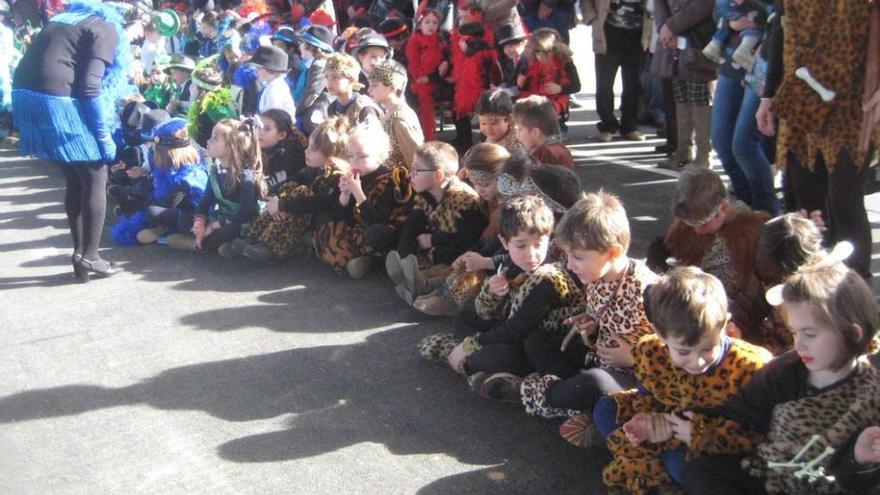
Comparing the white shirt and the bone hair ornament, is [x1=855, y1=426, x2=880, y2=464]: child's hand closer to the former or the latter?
the bone hair ornament

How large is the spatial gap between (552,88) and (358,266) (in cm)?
252

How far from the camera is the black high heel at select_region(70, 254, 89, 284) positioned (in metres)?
6.47

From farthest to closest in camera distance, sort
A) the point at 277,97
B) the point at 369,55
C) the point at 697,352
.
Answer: the point at 369,55, the point at 277,97, the point at 697,352

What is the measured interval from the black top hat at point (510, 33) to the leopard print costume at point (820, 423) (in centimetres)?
565

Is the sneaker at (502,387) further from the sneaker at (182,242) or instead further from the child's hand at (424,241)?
the sneaker at (182,242)

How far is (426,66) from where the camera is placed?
29.5ft

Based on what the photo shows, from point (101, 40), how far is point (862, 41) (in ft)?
13.6

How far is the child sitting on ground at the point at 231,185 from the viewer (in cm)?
676

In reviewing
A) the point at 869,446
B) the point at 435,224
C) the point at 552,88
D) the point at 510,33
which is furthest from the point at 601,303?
the point at 510,33

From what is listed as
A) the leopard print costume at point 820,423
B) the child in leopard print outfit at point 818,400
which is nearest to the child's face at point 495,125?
the child in leopard print outfit at point 818,400

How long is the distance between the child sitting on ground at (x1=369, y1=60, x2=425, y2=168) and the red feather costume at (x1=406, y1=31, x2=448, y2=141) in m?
2.01

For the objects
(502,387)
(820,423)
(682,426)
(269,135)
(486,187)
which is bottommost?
(502,387)

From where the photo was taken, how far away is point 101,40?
242 inches

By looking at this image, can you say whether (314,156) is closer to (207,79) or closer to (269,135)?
(269,135)
